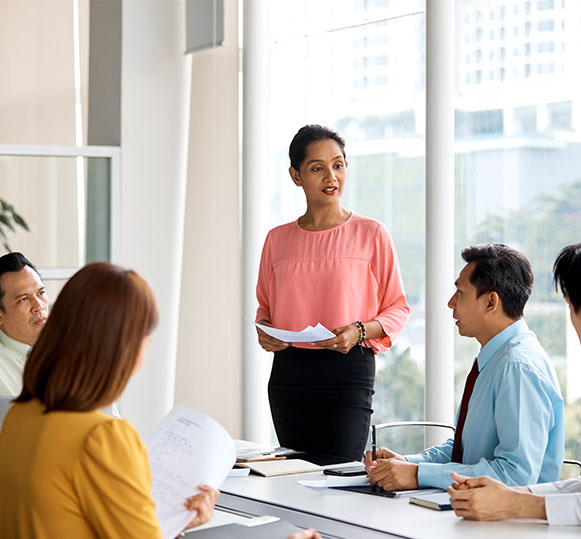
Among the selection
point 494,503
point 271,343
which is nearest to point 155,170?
point 271,343

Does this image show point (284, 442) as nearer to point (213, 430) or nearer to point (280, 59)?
point (213, 430)

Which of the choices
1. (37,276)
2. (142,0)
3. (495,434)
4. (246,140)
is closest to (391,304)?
(495,434)

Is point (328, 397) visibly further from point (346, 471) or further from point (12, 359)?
point (12, 359)

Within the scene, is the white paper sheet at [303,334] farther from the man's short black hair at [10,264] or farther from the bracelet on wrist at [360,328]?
the man's short black hair at [10,264]

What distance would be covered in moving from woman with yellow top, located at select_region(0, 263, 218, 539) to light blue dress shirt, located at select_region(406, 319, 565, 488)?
1118 millimetres

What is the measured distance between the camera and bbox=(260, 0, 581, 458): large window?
161 inches

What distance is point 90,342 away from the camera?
59.2 inches

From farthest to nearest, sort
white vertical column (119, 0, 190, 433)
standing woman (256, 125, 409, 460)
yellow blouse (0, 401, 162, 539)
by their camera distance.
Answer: white vertical column (119, 0, 190, 433)
standing woman (256, 125, 409, 460)
yellow blouse (0, 401, 162, 539)

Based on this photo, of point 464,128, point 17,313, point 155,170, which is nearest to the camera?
point 17,313

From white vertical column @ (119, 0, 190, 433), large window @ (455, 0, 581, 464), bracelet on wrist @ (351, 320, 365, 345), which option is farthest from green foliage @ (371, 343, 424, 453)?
bracelet on wrist @ (351, 320, 365, 345)

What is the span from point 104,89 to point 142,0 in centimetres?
57

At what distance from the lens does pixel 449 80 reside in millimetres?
4277

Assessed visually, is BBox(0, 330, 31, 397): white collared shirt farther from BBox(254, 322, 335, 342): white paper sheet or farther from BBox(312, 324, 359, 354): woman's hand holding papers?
BBox(312, 324, 359, 354): woman's hand holding papers

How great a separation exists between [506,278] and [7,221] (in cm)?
322
